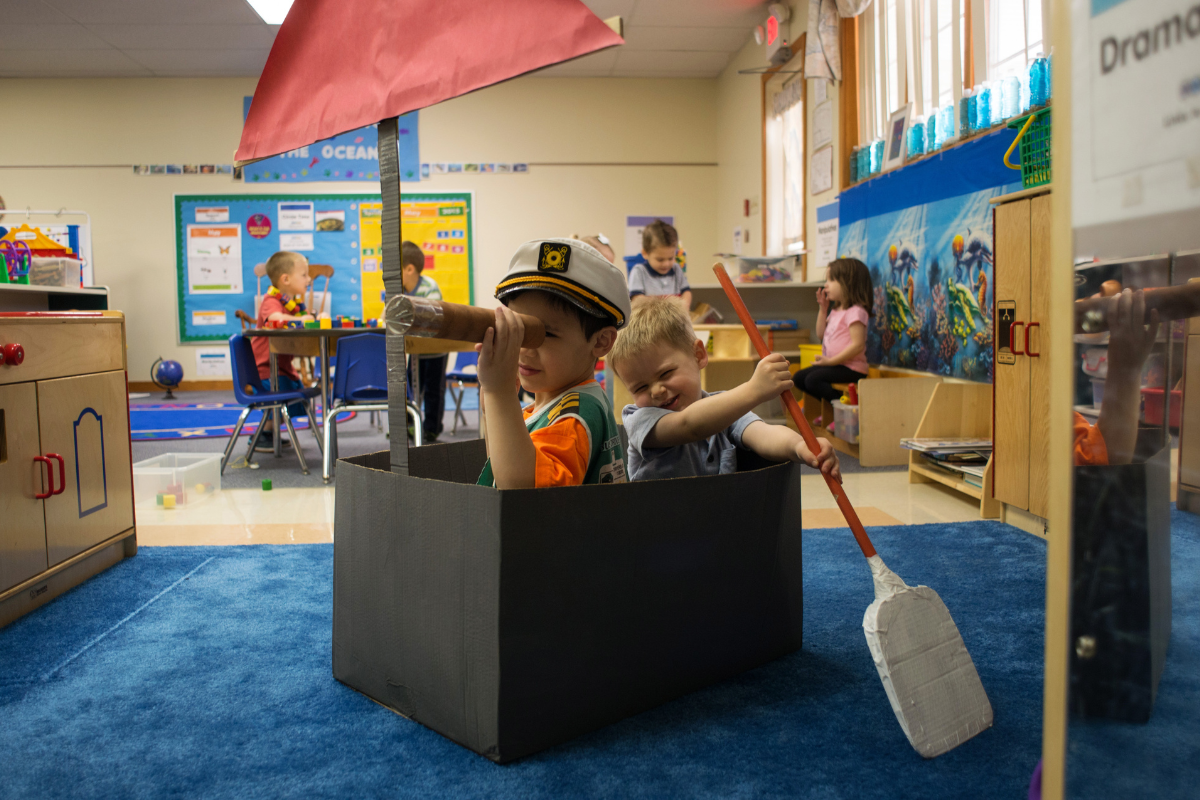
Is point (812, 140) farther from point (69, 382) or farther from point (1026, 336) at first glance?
point (69, 382)

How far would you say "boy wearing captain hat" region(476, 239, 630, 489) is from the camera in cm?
105

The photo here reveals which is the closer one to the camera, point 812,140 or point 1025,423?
point 1025,423

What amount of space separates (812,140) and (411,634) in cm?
455

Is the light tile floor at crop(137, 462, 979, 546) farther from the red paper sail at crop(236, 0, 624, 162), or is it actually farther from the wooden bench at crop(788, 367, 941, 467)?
the red paper sail at crop(236, 0, 624, 162)

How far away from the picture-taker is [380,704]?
1.15m

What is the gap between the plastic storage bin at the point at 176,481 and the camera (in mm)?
2730

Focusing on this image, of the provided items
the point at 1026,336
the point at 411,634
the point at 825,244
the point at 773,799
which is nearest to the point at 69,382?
the point at 411,634

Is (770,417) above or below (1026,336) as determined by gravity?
below

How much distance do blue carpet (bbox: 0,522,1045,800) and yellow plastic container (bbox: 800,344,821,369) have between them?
2.73 metres

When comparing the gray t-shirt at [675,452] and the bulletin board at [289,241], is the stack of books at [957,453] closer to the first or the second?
the gray t-shirt at [675,452]

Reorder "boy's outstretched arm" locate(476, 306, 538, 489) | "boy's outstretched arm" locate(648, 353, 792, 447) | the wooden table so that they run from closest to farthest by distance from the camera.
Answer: "boy's outstretched arm" locate(476, 306, 538, 489) < "boy's outstretched arm" locate(648, 353, 792, 447) < the wooden table

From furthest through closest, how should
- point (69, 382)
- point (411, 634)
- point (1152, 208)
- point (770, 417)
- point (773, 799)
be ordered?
point (770, 417) < point (69, 382) < point (411, 634) < point (773, 799) < point (1152, 208)

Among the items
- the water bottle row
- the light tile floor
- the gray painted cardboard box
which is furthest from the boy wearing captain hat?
the water bottle row

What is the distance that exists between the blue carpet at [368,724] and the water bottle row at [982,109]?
191 cm
